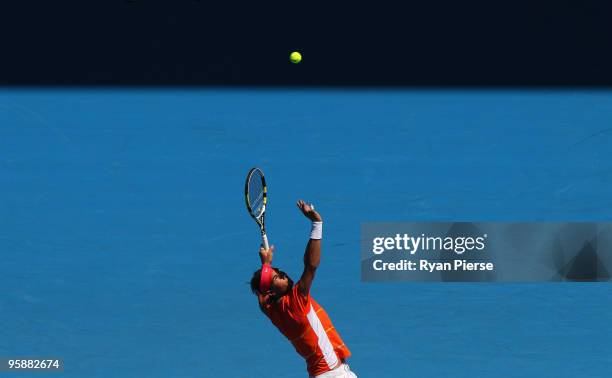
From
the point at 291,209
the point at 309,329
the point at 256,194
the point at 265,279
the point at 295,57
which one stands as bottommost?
the point at 309,329

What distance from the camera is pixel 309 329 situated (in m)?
7.68

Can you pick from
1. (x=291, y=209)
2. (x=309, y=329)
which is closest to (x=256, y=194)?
(x=291, y=209)

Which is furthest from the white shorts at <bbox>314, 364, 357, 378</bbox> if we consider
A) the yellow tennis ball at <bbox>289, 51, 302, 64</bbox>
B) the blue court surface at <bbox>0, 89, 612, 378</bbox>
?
the yellow tennis ball at <bbox>289, 51, 302, 64</bbox>

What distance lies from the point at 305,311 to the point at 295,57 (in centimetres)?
255

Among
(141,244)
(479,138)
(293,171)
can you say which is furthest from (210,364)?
(479,138)

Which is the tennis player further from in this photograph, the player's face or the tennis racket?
the tennis racket

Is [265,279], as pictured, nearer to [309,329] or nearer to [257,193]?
[309,329]

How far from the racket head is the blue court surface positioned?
527mm

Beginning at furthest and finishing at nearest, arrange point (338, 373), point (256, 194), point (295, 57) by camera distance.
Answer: point (295, 57), point (256, 194), point (338, 373)

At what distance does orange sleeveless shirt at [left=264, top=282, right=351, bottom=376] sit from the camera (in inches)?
299

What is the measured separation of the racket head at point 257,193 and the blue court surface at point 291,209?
53 centimetres

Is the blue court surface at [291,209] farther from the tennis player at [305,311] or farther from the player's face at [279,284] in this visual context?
the player's face at [279,284]

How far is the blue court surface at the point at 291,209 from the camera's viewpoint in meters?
9.32

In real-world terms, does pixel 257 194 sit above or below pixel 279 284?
above
